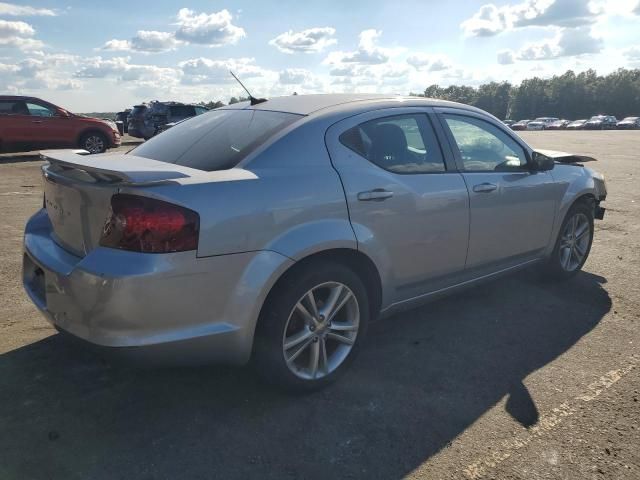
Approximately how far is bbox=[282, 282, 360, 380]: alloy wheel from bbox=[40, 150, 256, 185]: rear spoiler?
0.78 metres

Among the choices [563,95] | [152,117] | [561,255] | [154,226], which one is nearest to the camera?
[154,226]

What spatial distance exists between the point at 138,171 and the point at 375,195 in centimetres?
133

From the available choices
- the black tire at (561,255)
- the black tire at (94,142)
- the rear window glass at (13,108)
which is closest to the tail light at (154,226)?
the black tire at (561,255)

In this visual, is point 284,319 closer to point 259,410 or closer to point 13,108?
point 259,410

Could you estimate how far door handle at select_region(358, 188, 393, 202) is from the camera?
312 centimetres

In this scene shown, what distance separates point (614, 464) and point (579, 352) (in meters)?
1.19

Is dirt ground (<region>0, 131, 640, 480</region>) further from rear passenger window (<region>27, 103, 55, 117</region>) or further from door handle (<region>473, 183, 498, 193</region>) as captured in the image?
rear passenger window (<region>27, 103, 55, 117</region>)

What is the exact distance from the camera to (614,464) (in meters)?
2.50

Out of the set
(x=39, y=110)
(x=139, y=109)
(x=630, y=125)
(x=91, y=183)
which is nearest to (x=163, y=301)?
(x=91, y=183)

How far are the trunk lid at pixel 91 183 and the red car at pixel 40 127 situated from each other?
13.0m

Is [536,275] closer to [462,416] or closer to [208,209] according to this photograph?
[462,416]

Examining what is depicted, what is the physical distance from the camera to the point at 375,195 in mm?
3170

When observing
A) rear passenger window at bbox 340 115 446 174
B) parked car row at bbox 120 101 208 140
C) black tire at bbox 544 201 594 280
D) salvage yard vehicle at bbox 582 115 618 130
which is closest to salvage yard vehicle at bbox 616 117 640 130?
salvage yard vehicle at bbox 582 115 618 130

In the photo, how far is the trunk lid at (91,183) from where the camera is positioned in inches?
100
